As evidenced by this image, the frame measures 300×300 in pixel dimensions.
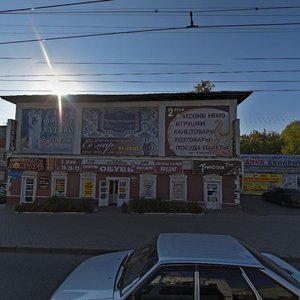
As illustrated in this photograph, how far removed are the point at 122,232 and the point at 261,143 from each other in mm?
48147

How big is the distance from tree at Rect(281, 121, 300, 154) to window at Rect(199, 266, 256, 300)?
1873 inches

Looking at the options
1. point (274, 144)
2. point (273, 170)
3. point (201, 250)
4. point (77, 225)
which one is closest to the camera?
point (201, 250)

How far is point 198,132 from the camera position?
64.4 ft

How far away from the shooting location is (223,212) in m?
17.8

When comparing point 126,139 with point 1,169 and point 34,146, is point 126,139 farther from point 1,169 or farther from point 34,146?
point 1,169

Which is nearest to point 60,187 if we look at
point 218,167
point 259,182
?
point 218,167

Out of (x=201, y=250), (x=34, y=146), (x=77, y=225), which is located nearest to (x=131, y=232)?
(x=77, y=225)

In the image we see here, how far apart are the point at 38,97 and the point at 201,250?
20.1 m

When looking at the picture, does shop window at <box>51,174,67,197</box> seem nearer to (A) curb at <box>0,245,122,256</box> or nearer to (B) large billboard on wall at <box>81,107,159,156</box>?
(B) large billboard on wall at <box>81,107,159,156</box>

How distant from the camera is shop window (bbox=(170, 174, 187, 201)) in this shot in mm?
19266

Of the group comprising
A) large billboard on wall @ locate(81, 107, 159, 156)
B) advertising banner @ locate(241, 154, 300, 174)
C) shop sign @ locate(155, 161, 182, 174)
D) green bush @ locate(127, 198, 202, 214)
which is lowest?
green bush @ locate(127, 198, 202, 214)

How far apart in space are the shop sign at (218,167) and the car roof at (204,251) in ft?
50.4

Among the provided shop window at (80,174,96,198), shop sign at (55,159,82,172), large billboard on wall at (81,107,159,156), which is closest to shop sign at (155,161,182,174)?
large billboard on wall at (81,107,159,156)

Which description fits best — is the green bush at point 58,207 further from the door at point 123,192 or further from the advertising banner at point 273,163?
the advertising banner at point 273,163
